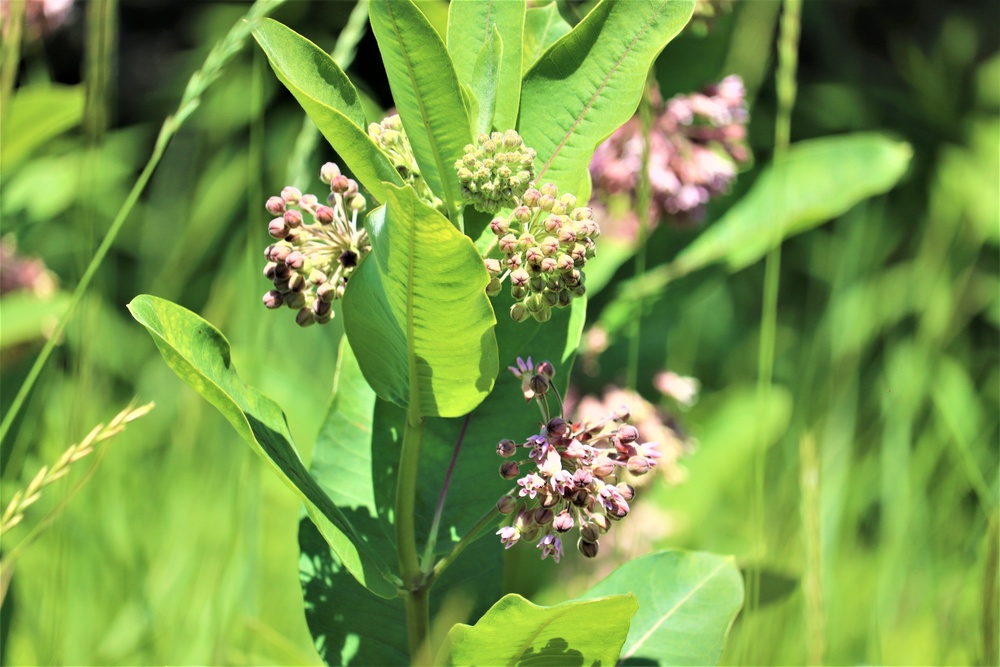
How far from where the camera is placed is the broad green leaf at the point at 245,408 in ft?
2.82

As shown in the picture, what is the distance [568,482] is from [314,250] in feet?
1.11

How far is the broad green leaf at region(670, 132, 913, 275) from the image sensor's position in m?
1.81

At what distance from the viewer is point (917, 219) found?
158 inches

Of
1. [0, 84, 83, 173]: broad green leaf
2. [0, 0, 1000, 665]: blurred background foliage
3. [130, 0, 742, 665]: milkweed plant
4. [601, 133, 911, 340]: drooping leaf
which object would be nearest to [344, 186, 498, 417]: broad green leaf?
[130, 0, 742, 665]: milkweed plant

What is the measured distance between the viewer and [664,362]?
2037mm

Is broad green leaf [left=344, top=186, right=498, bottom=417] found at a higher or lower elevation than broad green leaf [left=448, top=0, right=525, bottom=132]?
lower

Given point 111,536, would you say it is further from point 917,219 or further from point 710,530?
point 917,219

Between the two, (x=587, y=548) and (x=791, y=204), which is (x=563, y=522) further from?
(x=791, y=204)

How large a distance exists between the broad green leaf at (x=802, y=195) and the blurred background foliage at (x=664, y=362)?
0.05 metres

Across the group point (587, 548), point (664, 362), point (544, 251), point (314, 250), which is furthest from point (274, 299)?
point (664, 362)

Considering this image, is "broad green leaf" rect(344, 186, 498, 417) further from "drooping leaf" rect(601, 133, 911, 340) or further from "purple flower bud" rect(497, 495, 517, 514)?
"drooping leaf" rect(601, 133, 911, 340)

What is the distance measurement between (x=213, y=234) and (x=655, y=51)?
2.80 meters

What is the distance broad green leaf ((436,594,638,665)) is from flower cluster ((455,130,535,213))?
0.36m

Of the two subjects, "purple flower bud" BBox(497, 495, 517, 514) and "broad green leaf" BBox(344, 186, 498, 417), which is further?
"purple flower bud" BBox(497, 495, 517, 514)
